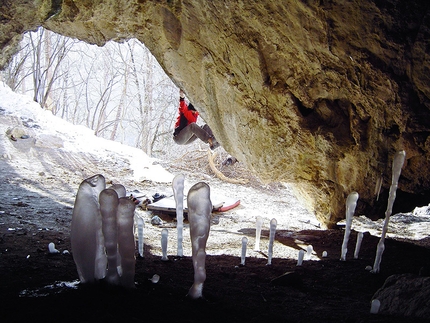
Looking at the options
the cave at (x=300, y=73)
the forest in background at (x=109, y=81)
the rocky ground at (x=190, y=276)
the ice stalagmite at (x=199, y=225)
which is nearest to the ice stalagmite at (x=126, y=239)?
the rocky ground at (x=190, y=276)

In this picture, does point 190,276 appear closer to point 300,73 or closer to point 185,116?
point 300,73

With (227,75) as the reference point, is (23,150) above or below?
below

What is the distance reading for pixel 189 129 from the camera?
292 inches

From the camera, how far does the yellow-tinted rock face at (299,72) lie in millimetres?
3615

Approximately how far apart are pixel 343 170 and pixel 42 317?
4425 millimetres

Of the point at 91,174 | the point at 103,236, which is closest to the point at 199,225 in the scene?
the point at 103,236

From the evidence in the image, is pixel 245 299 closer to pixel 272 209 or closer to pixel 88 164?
pixel 272 209

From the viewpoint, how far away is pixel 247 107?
521 centimetres

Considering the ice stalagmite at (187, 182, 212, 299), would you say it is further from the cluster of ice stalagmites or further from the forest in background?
the forest in background

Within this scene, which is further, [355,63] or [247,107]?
[247,107]

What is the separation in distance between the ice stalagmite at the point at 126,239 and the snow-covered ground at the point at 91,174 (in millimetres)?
2229

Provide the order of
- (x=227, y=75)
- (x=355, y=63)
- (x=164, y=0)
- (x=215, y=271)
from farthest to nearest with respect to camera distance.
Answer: (x=227, y=75)
(x=164, y=0)
(x=355, y=63)
(x=215, y=271)

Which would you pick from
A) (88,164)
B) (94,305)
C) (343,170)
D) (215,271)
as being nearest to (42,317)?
(94,305)

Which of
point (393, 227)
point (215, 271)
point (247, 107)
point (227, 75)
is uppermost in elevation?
point (227, 75)
